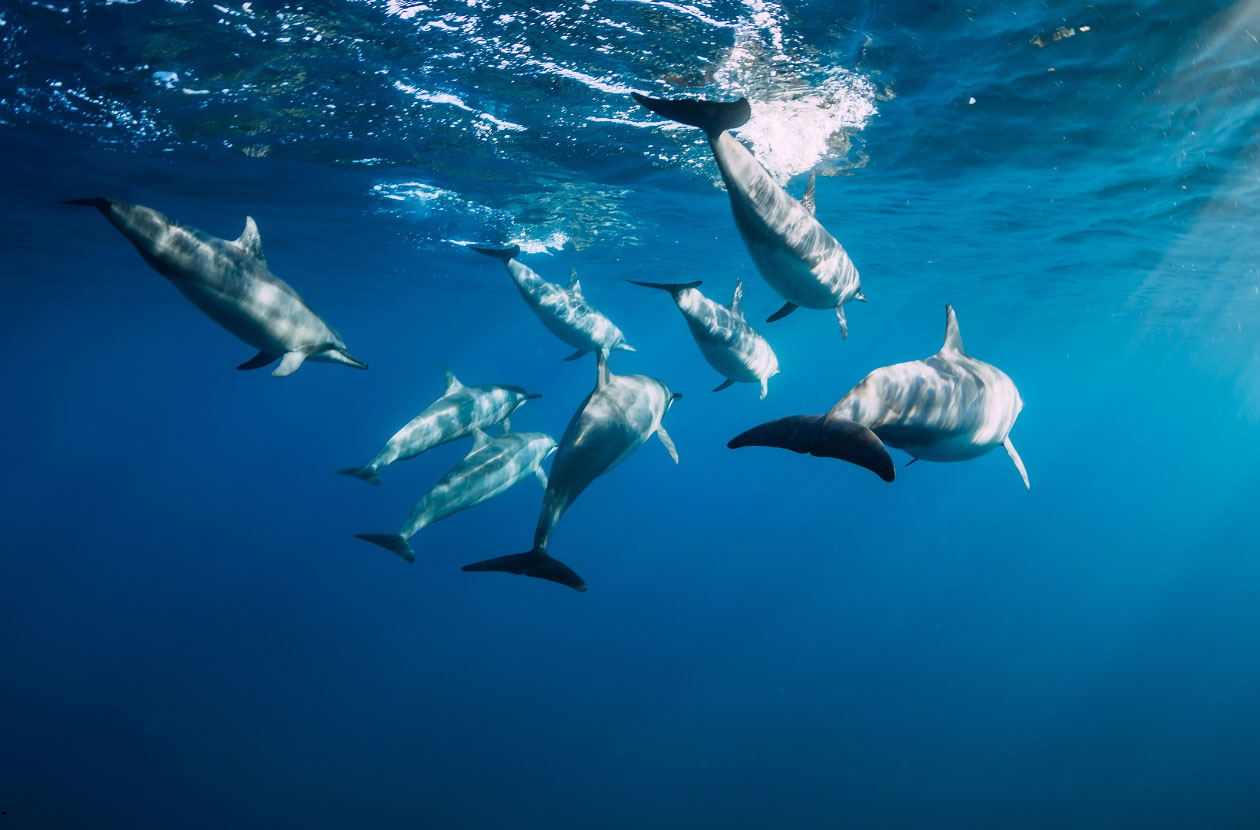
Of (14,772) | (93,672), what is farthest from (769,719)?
(93,672)

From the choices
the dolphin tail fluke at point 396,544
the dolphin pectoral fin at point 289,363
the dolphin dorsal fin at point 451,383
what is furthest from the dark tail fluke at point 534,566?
the dolphin dorsal fin at point 451,383

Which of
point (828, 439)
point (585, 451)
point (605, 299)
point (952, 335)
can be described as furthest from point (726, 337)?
point (605, 299)

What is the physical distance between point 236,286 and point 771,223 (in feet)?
12.1

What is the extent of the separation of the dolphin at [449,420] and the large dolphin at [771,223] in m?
4.04

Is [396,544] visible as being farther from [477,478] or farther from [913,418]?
[913,418]

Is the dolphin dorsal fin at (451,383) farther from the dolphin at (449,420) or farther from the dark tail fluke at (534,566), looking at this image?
the dark tail fluke at (534,566)

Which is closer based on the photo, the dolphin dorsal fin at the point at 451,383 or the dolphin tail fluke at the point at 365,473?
the dolphin tail fluke at the point at 365,473

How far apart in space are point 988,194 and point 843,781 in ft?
57.5

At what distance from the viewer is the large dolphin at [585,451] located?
15.8 ft

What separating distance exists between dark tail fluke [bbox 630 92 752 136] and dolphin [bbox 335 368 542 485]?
16.0 ft

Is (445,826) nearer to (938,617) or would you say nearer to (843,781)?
(843,781)

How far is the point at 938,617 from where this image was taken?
3703 cm

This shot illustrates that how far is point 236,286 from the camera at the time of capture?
13.8 ft

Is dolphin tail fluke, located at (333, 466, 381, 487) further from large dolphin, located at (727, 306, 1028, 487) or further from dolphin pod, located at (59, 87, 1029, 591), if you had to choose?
large dolphin, located at (727, 306, 1028, 487)
